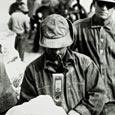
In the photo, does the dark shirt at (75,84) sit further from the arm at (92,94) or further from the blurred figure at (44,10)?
the blurred figure at (44,10)

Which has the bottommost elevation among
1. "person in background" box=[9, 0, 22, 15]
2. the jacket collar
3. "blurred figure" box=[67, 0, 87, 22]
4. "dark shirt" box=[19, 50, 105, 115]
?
"dark shirt" box=[19, 50, 105, 115]

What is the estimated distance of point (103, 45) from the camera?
5.45 feet

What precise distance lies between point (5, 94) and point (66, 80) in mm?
348

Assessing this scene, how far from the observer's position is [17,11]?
175 centimetres

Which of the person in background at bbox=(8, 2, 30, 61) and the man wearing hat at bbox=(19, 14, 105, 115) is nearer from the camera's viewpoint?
the man wearing hat at bbox=(19, 14, 105, 115)

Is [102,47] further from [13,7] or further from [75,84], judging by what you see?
[13,7]

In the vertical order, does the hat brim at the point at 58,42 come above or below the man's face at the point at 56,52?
above

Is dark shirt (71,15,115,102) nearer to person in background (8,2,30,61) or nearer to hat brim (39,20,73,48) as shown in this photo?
hat brim (39,20,73,48)

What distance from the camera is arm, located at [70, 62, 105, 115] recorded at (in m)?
1.62

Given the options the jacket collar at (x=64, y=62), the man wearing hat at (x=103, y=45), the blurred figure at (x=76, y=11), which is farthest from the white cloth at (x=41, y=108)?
the blurred figure at (x=76, y=11)

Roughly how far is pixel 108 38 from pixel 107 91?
27cm

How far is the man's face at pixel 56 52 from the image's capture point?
1.60 meters

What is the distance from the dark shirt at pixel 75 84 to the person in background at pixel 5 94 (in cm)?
8

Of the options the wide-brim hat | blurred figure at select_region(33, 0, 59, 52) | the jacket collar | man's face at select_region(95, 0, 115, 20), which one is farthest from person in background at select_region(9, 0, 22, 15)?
man's face at select_region(95, 0, 115, 20)
